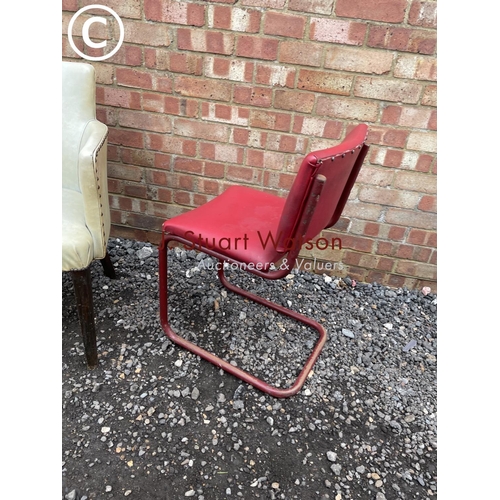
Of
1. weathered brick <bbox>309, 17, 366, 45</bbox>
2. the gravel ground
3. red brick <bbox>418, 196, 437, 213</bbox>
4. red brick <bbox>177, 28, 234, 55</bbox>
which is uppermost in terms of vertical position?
weathered brick <bbox>309, 17, 366, 45</bbox>

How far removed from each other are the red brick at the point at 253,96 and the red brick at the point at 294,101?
4 centimetres

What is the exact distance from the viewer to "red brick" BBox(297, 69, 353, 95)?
158cm

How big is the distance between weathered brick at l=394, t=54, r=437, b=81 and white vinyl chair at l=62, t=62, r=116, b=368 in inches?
48.4

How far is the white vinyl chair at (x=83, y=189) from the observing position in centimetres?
124

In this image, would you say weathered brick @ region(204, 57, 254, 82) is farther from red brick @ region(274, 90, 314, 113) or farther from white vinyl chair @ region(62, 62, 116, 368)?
white vinyl chair @ region(62, 62, 116, 368)

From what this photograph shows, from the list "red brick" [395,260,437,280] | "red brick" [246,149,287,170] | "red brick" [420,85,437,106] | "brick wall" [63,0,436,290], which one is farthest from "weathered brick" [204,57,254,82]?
"red brick" [395,260,437,280]

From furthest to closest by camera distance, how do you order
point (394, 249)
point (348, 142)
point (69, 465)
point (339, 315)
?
point (394, 249)
point (339, 315)
point (69, 465)
point (348, 142)

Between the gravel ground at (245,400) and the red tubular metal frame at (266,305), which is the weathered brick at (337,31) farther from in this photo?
the gravel ground at (245,400)

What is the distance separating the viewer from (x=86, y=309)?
4.49 ft

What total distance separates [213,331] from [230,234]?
608 mm

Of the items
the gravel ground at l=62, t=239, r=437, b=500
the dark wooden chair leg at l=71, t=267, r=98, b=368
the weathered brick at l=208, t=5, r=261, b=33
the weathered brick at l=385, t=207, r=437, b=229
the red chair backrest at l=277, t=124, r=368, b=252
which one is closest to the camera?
the red chair backrest at l=277, t=124, r=368, b=252

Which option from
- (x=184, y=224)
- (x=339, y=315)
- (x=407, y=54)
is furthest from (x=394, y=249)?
(x=184, y=224)

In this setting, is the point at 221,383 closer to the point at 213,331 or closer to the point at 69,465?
the point at 213,331

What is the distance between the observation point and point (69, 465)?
118 centimetres
